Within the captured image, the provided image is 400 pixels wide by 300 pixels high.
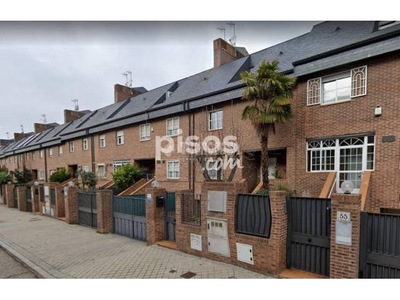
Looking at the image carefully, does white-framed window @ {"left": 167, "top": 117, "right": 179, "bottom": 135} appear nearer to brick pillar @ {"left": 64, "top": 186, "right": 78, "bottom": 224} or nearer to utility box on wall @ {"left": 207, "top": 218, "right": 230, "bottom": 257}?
brick pillar @ {"left": 64, "top": 186, "right": 78, "bottom": 224}

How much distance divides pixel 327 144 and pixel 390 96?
2334 millimetres

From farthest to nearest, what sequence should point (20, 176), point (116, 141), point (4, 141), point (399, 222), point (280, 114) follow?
point (4, 141), point (20, 176), point (116, 141), point (280, 114), point (399, 222)

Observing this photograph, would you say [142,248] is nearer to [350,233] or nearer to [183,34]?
[350,233]

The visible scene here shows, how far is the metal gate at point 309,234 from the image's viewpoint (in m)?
4.55

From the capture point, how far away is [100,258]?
634 cm

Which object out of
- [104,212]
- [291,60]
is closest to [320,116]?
[291,60]

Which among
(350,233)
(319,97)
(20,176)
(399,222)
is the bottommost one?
(20,176)

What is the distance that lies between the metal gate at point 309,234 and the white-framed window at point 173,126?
30.1ft

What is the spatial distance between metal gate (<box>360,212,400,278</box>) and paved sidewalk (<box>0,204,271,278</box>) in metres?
2.20

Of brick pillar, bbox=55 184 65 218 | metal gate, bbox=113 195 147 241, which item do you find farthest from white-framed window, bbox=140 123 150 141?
metal gate, bbox=113 195 147 241

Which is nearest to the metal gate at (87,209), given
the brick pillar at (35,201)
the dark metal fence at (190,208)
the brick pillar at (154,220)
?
the brick pillar at (154,220)

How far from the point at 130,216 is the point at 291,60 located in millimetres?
9729

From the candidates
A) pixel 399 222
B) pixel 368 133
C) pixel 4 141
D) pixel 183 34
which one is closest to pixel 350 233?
pixel 399 222

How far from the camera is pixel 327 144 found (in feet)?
26.2
